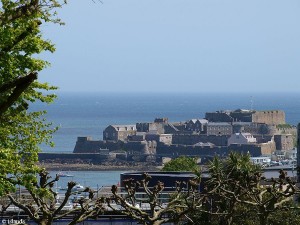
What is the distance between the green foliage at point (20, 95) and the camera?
34.0 feet

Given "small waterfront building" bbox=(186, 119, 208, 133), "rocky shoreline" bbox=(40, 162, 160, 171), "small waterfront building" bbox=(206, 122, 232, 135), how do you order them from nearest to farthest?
"rocky shoreline" bbox=(40, 162, 160, 171)
"small waterfront building" bbox=(206, 122, 232, 135)
"small waterfront building" bbox=(186, 119, 208, 133)

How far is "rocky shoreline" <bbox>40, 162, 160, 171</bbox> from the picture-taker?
138 m

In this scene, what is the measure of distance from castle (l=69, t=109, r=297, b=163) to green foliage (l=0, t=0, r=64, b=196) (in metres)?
133

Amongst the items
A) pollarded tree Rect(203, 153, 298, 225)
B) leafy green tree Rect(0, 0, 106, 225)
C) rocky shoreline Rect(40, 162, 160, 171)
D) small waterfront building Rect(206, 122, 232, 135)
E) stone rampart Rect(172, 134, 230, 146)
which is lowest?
rocky shoreline Rect(40, 162, 160, 171)

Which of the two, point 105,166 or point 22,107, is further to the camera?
point 105,166

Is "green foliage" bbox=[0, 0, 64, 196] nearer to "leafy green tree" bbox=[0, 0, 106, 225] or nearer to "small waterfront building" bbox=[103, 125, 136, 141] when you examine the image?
"leafy green tree" bbox=[0, 0, 106, 225]

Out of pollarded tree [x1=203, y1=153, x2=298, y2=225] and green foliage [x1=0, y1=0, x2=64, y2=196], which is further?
pollarded tree [x1=203, y1=153, x2=298, y2=225]

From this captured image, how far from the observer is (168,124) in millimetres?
171875

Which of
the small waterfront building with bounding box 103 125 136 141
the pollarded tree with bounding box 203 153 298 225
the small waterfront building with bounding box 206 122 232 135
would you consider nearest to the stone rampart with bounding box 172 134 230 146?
the small waterfront building with bounding box 206 122 232 135

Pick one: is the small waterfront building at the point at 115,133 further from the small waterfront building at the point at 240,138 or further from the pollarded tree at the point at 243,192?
the pollarded tree at the point at 243,192

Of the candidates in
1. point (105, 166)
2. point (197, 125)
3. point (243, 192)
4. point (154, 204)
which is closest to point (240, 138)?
point (197, 125)

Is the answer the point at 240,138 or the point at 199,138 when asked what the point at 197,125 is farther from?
the point at 240,138

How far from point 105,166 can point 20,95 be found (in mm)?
132172

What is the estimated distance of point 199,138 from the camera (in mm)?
161875
